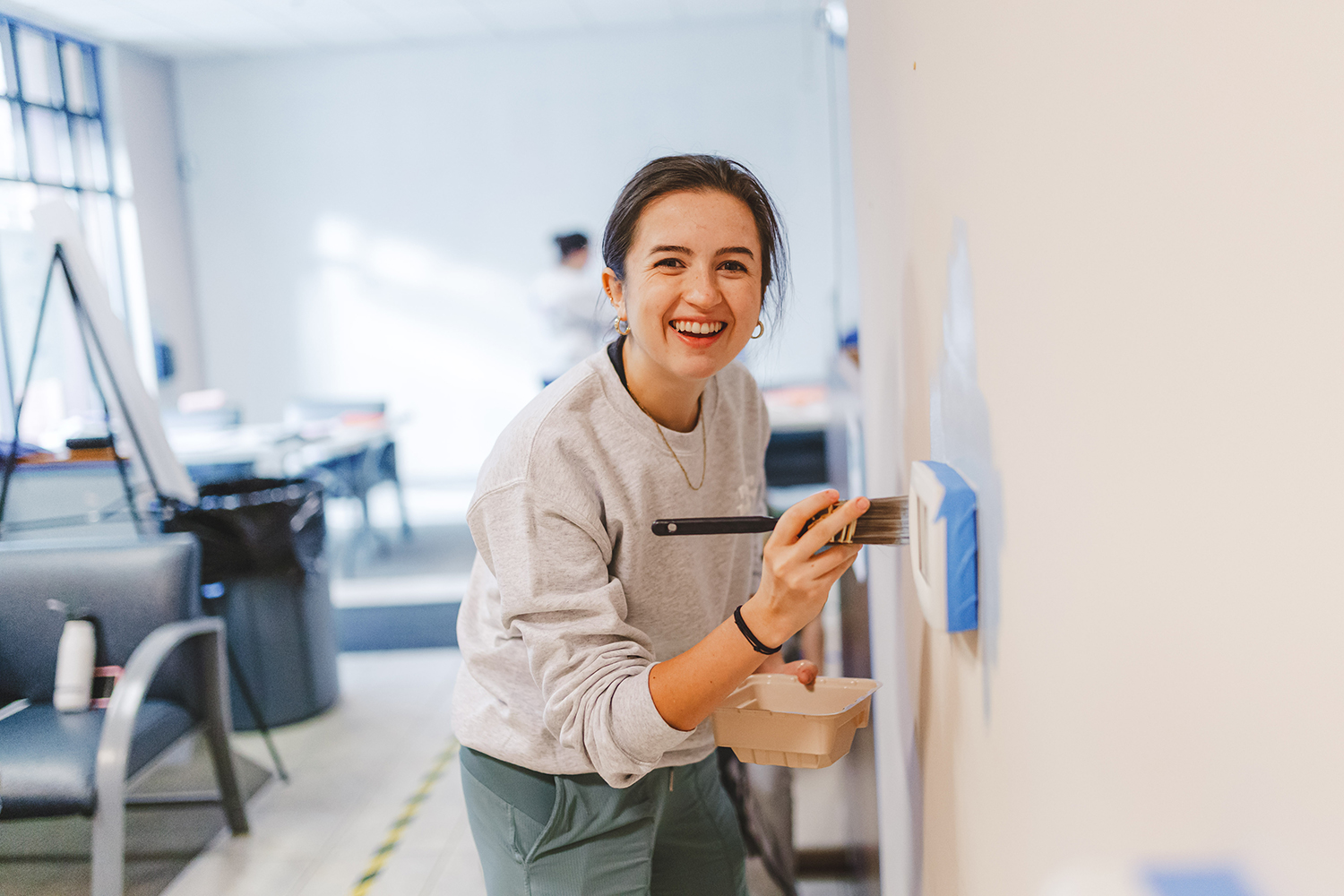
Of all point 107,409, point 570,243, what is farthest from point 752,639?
point 570,243

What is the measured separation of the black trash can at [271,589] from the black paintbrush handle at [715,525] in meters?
2.56

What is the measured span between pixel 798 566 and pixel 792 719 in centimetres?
34

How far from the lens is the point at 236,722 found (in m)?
3.33

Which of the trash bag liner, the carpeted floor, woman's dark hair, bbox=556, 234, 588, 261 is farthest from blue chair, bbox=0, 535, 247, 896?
woman's dark hair, bbox=556, 234, 588, 261

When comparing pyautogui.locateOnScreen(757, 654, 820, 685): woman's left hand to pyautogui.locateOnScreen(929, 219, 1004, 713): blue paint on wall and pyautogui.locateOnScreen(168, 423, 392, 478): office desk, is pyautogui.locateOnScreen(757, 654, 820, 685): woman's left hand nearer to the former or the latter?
pyautogui.locateOnScreen(929, 219, 1004, 713): blue paint on wall

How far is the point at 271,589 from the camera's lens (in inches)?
127

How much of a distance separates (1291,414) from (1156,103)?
5.6 inches

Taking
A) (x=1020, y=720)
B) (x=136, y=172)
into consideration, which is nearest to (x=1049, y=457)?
(x=1020, y=720)

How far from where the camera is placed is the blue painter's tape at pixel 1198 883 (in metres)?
0.30

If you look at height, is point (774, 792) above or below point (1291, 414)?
below

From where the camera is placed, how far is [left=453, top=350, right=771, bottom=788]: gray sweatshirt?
0.99 meters

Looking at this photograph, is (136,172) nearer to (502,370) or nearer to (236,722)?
(502,370)

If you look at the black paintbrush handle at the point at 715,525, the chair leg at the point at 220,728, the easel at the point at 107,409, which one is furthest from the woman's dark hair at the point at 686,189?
the easel at the point at 107,409

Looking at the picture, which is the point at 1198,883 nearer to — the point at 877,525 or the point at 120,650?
the point at 877,525
